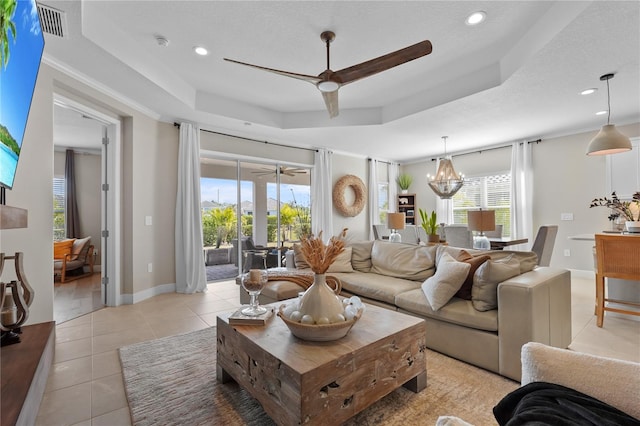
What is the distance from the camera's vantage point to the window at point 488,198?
634cm

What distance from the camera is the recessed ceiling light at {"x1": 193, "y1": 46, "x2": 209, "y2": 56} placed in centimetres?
307

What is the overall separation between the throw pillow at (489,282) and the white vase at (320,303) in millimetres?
1225

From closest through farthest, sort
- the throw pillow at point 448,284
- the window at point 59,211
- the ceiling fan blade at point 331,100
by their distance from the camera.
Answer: the throw pillow at point 448,284 → the ceiling fan blade at point 331,100 → the window at point 59,211

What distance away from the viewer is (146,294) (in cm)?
413

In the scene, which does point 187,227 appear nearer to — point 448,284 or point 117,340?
point 117,340

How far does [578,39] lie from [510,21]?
586 mm

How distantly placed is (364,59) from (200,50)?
179 cm

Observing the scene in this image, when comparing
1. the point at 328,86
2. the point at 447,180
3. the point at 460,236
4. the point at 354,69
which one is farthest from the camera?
the point at 447,180

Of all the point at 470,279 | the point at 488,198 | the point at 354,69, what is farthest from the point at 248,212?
the point at 488,198

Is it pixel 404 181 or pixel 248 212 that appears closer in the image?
pixel 248 212

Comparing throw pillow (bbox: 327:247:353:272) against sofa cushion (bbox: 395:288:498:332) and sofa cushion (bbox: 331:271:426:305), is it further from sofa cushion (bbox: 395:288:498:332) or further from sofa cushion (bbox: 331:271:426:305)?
sofa cushion (bbox: 395:288:498:332)

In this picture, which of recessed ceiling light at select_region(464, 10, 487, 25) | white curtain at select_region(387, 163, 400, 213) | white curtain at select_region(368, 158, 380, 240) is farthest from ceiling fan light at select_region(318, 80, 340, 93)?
white curtain at select_region(387, 163, 400, 213)

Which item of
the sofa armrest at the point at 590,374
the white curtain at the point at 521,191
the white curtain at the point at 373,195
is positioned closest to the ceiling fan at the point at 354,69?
the sofa armrest at the point at 590,374

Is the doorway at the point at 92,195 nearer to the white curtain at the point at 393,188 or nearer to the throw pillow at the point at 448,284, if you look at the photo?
the throw pillow at the point at 448,284
